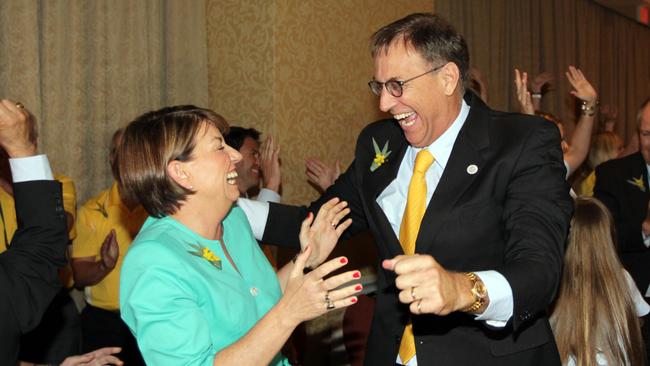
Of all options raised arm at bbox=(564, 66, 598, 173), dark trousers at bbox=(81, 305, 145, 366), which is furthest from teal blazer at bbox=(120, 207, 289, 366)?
raised arm at bbox=(564, 66, 598, 173)

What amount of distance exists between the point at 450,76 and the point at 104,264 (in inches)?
83.4

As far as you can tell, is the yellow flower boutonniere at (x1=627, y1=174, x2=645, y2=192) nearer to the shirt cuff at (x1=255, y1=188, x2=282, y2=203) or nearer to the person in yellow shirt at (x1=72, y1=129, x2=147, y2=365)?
the shirt cuff at (x1=255, y1=188, x2=282, y2=203)

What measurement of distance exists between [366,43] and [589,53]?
17.4 ft

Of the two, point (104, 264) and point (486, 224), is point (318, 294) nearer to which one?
point (486, 224)

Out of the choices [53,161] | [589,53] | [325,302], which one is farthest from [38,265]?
[589,53]

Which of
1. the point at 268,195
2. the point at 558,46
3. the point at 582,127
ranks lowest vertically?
the point at 268,195

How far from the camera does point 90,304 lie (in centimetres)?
387

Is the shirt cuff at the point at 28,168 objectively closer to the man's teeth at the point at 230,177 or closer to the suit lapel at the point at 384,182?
the man's teeth at the point at 230,177

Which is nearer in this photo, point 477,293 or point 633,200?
point 477,293

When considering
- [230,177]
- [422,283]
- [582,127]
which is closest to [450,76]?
[230,177]

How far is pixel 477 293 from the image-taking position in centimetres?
161

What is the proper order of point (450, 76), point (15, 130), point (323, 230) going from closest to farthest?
1. point (15, 130)
2. point (450, 76)
3. point (323, 230)

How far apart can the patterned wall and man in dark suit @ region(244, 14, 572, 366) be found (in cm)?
189

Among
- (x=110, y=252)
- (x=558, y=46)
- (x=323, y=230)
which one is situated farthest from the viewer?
(x=558, y=46)
